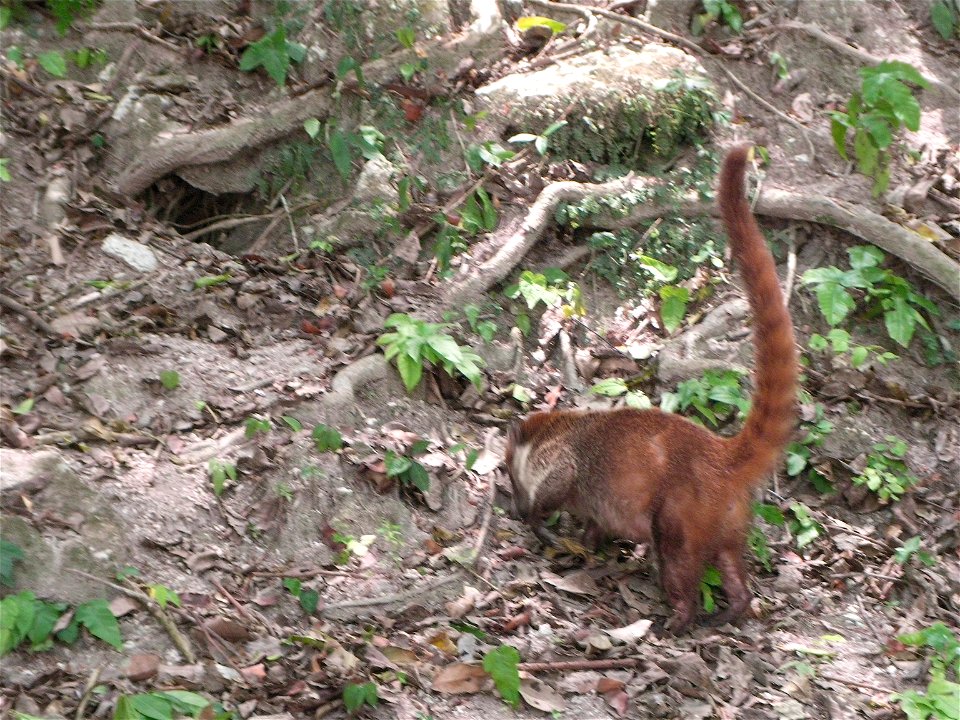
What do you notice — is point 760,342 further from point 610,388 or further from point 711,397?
point 610,388

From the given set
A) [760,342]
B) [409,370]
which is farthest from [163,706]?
[760,342]

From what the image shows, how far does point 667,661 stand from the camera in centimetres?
429

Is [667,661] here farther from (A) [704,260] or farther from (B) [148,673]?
(A) [704,260]

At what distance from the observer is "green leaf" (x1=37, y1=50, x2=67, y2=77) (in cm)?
592

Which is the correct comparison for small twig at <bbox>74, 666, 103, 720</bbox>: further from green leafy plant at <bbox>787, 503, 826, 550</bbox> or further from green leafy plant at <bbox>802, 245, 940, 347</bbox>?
green leafy plant at <bbox>802, 245, 940, 347</bbox>

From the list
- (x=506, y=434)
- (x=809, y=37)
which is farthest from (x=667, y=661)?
(x=809, y=37)

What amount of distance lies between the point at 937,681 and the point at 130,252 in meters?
4.78

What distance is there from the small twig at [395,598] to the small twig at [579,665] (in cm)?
60

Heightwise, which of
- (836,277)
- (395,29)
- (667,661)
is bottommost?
(667,661)

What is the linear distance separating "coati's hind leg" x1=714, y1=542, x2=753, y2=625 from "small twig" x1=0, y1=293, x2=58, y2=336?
11.7ft

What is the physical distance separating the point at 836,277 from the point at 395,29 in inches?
135

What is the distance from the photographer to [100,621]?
3611mm

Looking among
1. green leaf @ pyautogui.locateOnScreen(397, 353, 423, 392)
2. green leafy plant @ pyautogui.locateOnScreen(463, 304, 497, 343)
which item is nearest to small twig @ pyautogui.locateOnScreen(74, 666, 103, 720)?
green leaf @ pyautogui.locateOnScreen(397, 353, 423, 392)

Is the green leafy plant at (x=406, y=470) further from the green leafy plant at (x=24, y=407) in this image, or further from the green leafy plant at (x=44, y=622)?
the green leafy plant at (x=24, y=407)
